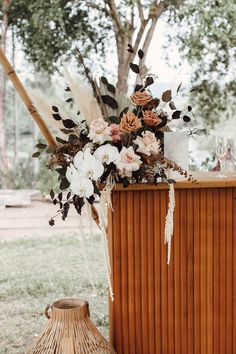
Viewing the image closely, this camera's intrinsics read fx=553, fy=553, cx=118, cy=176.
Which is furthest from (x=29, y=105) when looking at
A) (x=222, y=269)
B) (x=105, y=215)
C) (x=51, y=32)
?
(x=51, y=32)

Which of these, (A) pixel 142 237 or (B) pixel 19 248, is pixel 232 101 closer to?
(B) pixel 19 248

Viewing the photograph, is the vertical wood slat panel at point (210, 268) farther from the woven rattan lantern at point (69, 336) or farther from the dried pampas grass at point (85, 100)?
the dried pampas grass at point (85, 100)

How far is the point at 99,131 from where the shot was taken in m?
1.70

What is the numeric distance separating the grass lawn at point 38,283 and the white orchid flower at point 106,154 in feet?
4.66

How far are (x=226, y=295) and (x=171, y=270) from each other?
22cm

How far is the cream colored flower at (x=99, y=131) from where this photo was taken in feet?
5.58

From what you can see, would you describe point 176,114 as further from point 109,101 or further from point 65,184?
point 65,184

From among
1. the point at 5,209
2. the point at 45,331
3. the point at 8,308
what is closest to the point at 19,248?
the point at 5,209

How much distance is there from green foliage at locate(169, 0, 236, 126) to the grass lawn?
148 cm

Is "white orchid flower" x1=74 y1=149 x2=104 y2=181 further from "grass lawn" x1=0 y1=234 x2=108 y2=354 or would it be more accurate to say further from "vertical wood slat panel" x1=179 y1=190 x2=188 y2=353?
"grass lawn" x1=0 y1=234 x2=108 y2=354

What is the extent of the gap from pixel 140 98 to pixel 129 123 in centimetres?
9

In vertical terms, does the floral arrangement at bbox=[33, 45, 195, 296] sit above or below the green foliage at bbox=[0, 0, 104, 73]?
below

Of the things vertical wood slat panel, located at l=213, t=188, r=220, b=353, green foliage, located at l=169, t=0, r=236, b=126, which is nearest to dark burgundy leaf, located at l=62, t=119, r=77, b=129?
vertical wood slat panel, located at l=213, t=188, r=220, b=353

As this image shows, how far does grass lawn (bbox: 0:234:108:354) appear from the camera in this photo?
3057 millimetres
